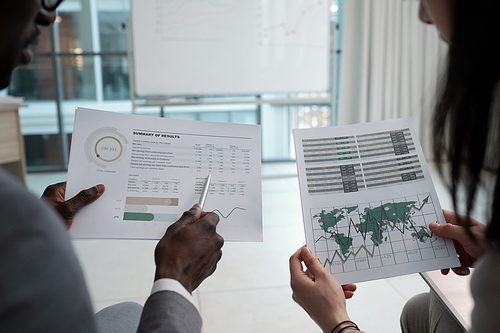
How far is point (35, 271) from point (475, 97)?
0.44 metres

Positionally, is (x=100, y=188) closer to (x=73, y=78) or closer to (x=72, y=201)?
(x=72, y=201)

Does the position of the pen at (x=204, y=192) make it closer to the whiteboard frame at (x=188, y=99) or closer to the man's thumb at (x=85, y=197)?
the man's thumb at (x=85, y=197)

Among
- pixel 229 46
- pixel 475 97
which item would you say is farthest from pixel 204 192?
pixel 229 46

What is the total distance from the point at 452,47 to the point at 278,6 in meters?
3.06

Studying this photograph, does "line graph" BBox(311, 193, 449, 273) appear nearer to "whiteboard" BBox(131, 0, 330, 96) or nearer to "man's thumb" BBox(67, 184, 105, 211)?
"man's thumb" BBox(67, 184, 105, 211)

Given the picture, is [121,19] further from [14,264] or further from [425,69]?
[14,264]

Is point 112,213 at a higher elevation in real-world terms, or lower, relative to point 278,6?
lower

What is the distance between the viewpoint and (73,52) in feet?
12.0

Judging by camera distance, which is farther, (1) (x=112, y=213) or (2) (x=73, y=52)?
(2) (x=73, y=52)

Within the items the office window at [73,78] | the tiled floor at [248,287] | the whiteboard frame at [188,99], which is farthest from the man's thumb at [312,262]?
the office window at [73,78]

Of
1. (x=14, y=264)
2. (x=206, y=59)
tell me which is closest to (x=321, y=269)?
(x=14, y=264)

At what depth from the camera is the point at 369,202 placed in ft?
2.23

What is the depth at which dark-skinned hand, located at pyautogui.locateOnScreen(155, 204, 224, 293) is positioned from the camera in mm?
500

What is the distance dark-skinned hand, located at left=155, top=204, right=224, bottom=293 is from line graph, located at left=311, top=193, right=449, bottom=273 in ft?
0.66
